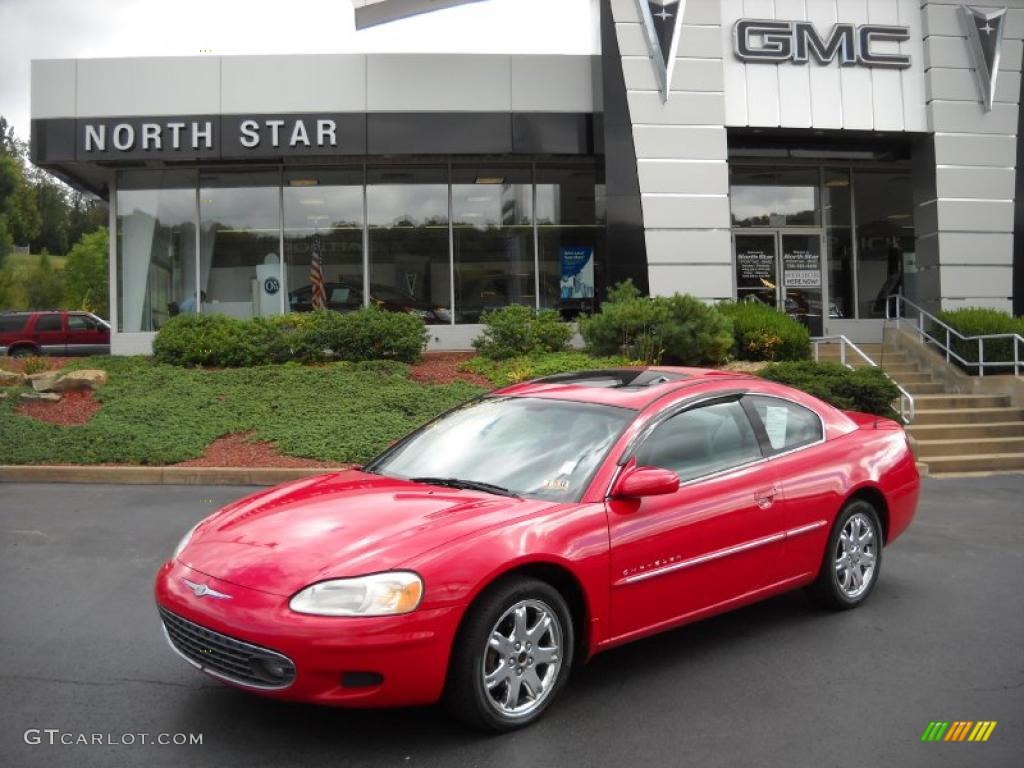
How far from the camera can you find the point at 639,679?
4.67 m

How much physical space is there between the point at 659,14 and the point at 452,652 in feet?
51.2

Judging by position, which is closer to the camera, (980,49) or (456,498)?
(456,498)

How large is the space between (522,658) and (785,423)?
240 cm

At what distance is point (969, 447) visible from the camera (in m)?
13.0

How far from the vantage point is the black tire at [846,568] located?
18.3 ft

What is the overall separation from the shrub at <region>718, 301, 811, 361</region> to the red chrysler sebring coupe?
30.3 ft

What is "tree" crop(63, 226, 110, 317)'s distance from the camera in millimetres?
59347

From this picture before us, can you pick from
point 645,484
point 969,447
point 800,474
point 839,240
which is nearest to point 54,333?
point 839,240

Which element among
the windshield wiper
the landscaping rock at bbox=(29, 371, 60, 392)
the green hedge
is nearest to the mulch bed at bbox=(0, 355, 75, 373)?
the landscaping rock at bbox=(29, 371, 60, 392)

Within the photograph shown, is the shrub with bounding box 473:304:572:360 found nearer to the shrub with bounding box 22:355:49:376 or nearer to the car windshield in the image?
the shrub with bounding box 22:355:49:376

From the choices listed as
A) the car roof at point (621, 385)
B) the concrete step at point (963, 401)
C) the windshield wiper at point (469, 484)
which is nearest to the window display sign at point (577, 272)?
the concrete step at point (963, 401)

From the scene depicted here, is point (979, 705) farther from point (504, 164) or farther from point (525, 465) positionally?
point (504, 164)

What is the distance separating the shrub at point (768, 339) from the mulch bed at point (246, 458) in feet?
23.5

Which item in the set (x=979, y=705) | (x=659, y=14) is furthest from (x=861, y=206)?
(x=979, y=705)
